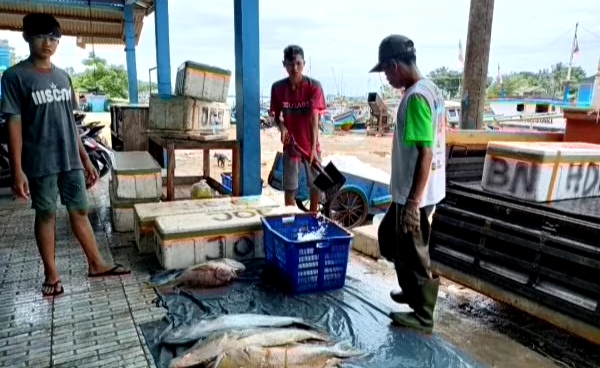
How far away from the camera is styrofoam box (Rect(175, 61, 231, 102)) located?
4961mm

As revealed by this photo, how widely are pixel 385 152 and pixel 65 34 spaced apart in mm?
13138

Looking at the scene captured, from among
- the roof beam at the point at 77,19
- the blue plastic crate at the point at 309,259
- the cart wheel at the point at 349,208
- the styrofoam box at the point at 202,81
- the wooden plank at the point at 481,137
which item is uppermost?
the roof beam at the point at 77,19

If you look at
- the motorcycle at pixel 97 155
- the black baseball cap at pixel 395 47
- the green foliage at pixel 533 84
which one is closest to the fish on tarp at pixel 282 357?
the black baseball cap at pixel 395 47

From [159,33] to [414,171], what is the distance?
20.2ft

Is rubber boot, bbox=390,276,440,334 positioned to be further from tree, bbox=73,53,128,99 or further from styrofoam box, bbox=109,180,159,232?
tree, bbox=73,53,128,99

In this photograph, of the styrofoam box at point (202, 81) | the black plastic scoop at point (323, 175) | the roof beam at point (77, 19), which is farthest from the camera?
the roof beam at point (77, 19)

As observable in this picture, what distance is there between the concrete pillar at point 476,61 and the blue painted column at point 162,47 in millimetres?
4944

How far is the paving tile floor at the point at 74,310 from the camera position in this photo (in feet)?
7.86

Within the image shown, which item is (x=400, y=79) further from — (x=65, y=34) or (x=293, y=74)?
(x=65, y=34)

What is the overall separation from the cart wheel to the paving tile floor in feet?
10.6

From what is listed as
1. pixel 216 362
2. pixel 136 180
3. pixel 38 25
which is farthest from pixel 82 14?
pixel 216 362

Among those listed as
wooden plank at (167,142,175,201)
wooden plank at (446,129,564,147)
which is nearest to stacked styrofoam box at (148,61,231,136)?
wooden plank at (167,142,175,201)

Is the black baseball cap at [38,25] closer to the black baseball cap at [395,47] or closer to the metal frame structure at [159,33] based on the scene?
the metal frame structure at [159,33]

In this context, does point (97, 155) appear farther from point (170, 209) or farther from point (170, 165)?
point (170, 209)
